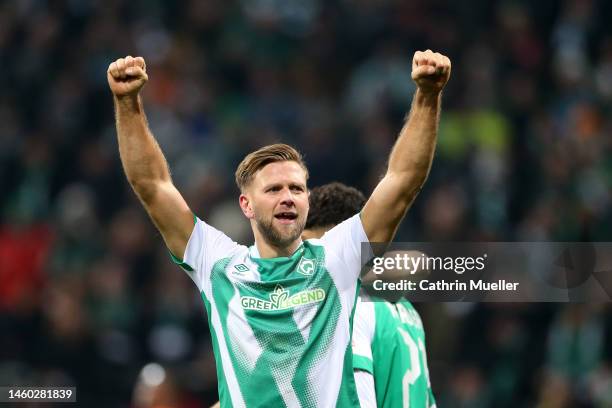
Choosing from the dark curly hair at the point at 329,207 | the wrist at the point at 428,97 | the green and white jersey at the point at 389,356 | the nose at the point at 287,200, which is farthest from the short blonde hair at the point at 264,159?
the dark curly hair at the point at 329,207

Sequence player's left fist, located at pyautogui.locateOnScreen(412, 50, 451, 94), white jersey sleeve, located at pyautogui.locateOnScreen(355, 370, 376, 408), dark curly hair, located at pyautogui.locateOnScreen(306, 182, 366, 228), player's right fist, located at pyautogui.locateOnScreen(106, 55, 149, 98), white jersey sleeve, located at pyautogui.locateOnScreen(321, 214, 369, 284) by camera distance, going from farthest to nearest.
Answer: dark curly hair, located at pyautogui.locateOnScreen(306, 182, 366, 228) → white jersey sleeve, located at pyautogui.locateOnScreen(355, 370, 376, 408) → player's right fist, located at pyautogui.locateOnScreen(106, 55, 149, 98) → white jersey sleeve, located at pyautogui.locateOnScreen(321, 214, 369, 284) → player's left fist, located at pyautogui.locateOnScreen(412, 50, 451, 94)

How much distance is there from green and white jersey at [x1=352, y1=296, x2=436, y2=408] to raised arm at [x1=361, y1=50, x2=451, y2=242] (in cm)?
85

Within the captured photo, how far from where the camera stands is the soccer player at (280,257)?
4320mm

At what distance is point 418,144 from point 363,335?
111cm

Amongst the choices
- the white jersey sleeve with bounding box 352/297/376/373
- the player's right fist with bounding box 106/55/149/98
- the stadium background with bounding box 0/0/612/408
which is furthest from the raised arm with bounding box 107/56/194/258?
the stadium background with bounding box 0/0/612/408

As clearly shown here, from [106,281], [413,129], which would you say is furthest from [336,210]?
[106,281]

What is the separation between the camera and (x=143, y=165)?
4.57 metres

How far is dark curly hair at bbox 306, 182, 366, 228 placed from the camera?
220 inches

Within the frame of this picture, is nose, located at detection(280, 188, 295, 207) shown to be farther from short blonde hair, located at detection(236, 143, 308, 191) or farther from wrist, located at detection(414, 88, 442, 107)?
wrist, located at detection(414, 88, 442, 107)

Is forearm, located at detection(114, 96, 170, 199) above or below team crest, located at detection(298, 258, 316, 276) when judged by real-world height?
above

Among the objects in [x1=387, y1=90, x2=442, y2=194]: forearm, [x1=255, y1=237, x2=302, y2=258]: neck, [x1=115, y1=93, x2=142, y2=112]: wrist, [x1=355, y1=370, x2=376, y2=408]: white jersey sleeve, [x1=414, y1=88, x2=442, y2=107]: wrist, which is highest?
[x1=115, y1=93, x2=142, y2=112]: wrist

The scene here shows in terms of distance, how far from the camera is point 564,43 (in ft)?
39.8

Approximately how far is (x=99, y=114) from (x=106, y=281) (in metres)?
2.52

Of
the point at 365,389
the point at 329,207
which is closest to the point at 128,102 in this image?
the point at 329,207
